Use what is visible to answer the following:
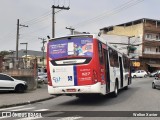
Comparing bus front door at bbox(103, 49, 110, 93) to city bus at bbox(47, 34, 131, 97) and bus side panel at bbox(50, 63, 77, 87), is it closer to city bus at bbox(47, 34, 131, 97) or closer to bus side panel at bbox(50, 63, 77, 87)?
city bus at bbox(47, 34, 131, 97)

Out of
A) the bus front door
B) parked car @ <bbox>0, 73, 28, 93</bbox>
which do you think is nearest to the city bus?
the bus front door

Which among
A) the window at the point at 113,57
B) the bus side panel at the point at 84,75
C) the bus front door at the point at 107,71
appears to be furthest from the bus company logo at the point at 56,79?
the window at the point at 113,57

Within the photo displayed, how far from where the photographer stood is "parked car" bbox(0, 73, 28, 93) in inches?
1000

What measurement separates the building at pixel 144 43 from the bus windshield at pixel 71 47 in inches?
2530

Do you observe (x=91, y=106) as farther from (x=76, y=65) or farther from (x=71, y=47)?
(x=71, y=47)

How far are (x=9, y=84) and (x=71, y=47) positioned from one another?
10.6 metres

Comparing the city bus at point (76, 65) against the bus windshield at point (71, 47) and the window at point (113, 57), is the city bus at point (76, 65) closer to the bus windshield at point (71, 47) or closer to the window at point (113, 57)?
the bus windshield at point (71, 47)

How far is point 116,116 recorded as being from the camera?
12.2 m

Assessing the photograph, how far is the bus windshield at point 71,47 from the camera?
16.2m

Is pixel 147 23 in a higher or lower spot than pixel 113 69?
higher

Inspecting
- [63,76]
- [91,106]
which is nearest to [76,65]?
[63,76]

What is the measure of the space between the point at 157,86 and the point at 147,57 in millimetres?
53318

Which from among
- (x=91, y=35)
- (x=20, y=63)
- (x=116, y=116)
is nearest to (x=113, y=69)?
(x=91, y=35)

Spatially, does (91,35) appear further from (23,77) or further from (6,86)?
(23,77)
